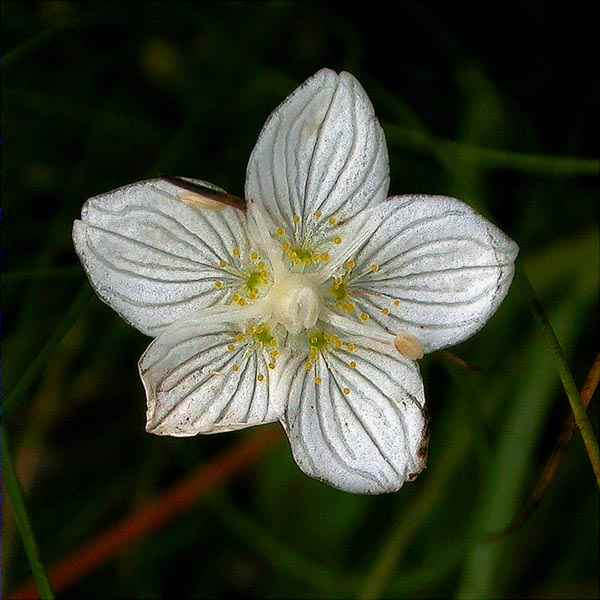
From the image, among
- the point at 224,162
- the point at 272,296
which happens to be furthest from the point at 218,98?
the point at 272,296

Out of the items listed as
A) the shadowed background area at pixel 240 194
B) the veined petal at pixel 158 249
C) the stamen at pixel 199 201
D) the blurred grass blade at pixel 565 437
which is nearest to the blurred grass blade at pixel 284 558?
the shadowed background area at pixel 240 194

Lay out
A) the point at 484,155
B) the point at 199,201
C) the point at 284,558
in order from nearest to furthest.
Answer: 1. the point at 199,201
2. the point at 484,155
3. the point at 284,558

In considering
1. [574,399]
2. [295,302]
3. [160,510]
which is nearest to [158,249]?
[295,302]

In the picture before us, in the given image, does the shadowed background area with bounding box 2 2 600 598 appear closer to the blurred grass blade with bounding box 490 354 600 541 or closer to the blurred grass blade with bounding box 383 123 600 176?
the blurred grass blade with bounding box 383 123 600 176

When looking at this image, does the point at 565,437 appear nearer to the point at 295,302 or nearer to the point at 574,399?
the point at 574,399

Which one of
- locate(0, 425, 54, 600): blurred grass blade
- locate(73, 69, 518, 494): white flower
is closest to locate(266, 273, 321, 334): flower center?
locate(73, 69, 518, 494): white flower

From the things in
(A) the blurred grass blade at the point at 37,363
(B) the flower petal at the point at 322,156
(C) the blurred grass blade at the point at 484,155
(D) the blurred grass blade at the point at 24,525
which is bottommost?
(D) the blurred grass blade at the point at 24,525

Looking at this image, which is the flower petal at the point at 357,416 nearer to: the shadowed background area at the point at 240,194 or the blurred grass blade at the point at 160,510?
the shadowed background area at the point at 240,194
